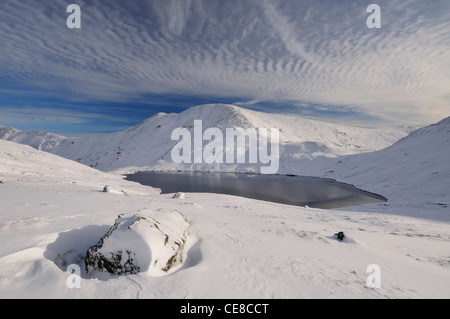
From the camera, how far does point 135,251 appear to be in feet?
19.4

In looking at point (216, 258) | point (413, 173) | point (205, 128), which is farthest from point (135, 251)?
point (205, 128)

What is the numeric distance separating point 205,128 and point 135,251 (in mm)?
136354

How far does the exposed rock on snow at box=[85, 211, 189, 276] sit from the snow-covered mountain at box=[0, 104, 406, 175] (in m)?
84.9

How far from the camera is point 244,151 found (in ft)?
344

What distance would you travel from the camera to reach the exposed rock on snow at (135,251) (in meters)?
5.80

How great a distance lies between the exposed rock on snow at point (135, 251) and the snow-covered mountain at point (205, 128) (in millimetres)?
84862

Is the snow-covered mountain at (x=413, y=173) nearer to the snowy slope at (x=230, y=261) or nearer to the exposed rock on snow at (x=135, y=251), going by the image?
the snowy slope at (x=230, y=261)

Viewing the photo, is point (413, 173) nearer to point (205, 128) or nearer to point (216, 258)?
point (216, 258)

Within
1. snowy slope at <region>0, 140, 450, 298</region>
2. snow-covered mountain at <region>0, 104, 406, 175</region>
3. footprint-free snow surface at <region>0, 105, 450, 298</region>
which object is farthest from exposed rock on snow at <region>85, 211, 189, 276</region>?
snow-covered mountain at <region>0, 104, 406, 175</region>

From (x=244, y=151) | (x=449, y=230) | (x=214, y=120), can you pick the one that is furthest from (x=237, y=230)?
(x=214, y=120)

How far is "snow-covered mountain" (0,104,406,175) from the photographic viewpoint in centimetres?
10125

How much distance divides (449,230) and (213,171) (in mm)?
79968

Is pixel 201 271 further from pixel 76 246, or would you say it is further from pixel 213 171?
pixel 213 171

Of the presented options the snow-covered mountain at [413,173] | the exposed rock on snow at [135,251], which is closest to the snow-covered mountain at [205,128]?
the snow-covered mountain at [413,173]
